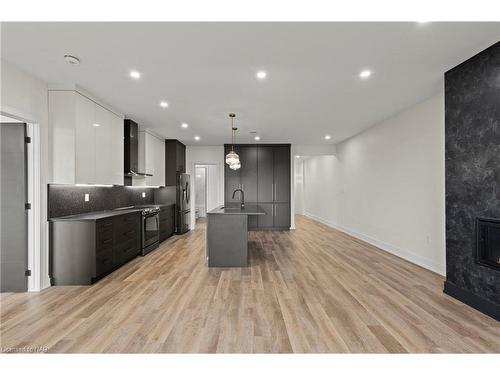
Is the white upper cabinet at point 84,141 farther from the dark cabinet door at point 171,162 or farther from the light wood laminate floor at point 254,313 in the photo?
the dark cabinet door at point 171,162

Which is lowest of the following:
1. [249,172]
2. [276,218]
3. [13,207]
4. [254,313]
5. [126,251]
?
[254,313]

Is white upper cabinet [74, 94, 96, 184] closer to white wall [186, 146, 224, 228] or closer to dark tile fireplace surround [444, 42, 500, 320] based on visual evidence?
white wall [186, 146, 224, 228]

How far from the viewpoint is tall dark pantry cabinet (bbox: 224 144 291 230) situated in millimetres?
7523

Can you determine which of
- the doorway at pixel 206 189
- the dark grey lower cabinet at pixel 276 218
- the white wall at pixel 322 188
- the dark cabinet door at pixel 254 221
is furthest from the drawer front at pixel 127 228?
the white wall at pixel 322 188

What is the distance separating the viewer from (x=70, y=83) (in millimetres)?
3262

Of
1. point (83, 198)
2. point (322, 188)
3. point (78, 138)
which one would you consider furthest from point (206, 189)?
point (78, 138)

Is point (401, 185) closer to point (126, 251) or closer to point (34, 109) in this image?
point (126, 251)

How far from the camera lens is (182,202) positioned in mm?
6918

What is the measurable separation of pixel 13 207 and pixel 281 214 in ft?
19.8

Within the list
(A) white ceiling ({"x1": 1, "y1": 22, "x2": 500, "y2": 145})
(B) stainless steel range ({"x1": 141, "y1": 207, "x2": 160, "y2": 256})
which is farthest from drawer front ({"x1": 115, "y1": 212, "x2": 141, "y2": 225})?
(A) white ceiling ({"x1": 1, "y1": 22, "x2": 500, "y2": 145})

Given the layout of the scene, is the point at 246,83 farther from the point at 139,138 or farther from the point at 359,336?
the point at 139,138
